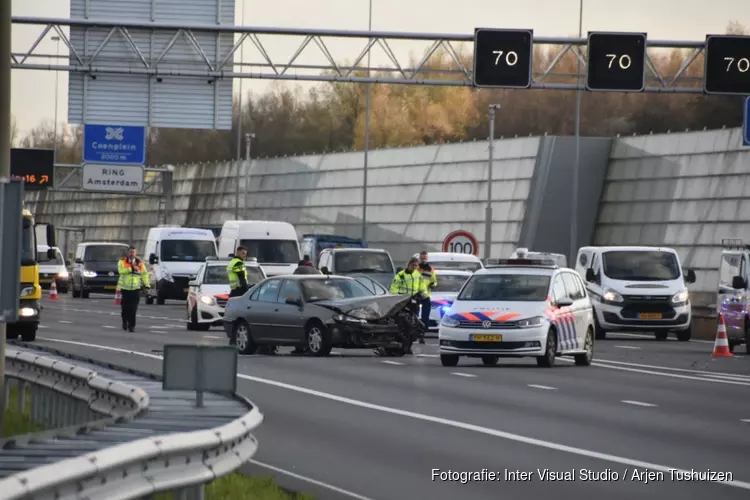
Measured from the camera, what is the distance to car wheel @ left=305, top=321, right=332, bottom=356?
2975cm

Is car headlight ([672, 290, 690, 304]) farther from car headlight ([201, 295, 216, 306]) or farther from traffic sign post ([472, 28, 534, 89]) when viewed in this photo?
car headlight ([201, 295, 216, 306])

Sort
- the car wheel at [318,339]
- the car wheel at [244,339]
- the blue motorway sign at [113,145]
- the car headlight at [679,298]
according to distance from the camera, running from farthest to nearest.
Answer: the blue motorway sign at [113,145] < the car headlight at [679,298] < the car wheel at [244,339] < the car wheel at [318,339]

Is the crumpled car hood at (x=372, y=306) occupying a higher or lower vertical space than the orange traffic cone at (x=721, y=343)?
higher

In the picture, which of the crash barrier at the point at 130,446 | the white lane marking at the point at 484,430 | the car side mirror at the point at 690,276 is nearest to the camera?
the crash barrier at the point at 130,446

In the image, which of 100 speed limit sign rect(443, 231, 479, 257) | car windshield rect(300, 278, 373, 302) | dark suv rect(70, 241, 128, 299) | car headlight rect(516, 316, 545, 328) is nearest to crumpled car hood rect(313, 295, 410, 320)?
car windshield rect(300, 278, 373, 302)

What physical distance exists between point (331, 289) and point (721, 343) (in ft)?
24.1

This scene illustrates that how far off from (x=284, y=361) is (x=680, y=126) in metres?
77.5

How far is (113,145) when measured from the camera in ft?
226

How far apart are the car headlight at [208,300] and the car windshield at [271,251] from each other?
13381 millimetres

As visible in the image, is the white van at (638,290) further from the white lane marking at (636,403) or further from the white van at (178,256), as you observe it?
the white van at (178,256)

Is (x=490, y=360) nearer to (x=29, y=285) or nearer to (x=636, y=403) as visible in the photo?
(x=636, y=403)

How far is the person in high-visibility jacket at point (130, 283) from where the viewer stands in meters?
37.2

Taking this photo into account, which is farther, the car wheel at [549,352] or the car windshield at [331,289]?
the car windshield at [331,289]

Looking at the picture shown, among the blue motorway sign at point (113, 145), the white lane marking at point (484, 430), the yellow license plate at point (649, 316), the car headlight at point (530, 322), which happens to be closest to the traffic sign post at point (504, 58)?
the yellow license plate at point (649, 316)
